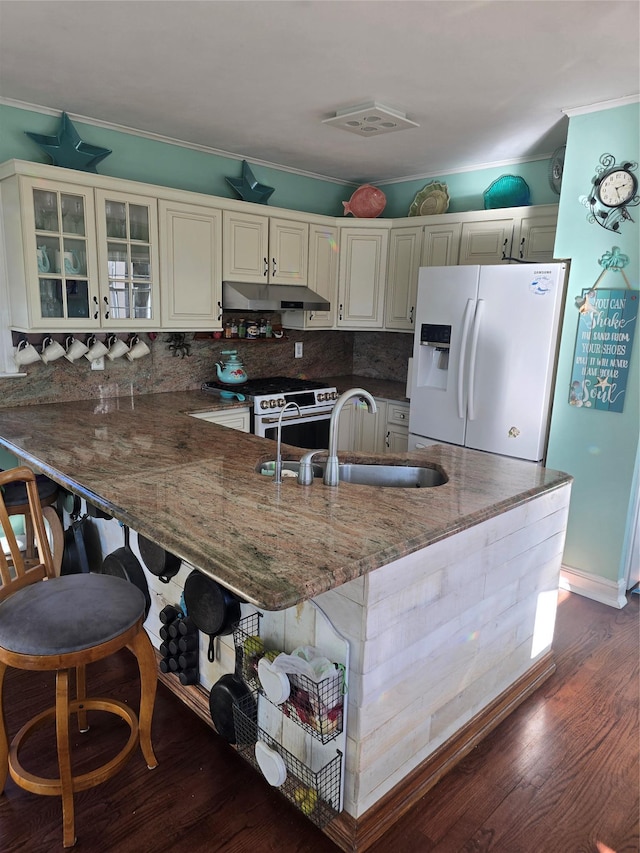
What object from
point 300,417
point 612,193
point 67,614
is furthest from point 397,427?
point 67,614

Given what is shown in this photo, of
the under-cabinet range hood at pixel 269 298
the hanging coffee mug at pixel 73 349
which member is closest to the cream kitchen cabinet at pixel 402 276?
the under-cabinet range hood at pixel 269 298

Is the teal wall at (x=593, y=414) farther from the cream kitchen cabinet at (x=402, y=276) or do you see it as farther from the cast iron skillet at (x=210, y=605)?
the cast iron skillet at (x=210, y=605)

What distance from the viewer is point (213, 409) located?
356 cm

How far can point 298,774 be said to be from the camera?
5.80ft

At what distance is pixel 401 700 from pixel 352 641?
320 mm

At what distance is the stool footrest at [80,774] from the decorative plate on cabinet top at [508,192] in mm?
3656

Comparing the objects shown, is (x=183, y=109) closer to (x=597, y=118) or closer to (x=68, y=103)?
(x=68, y=103)

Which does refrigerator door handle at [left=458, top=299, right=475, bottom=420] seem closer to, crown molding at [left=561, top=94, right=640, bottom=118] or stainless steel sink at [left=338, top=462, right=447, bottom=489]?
crown molding at [left=561, top=94, right=640, bottom=118]

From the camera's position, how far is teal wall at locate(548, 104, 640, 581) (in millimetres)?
2906

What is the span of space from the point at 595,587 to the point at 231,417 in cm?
236

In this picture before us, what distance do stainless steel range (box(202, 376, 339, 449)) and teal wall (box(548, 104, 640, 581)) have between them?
1597mm

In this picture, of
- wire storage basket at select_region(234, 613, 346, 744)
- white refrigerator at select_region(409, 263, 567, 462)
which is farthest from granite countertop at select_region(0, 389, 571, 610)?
white refrigerator at select_region(409, 263, 567, 462)

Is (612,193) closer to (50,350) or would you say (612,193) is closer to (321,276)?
(321,276)

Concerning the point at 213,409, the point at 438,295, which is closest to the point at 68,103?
the point at 213,409
